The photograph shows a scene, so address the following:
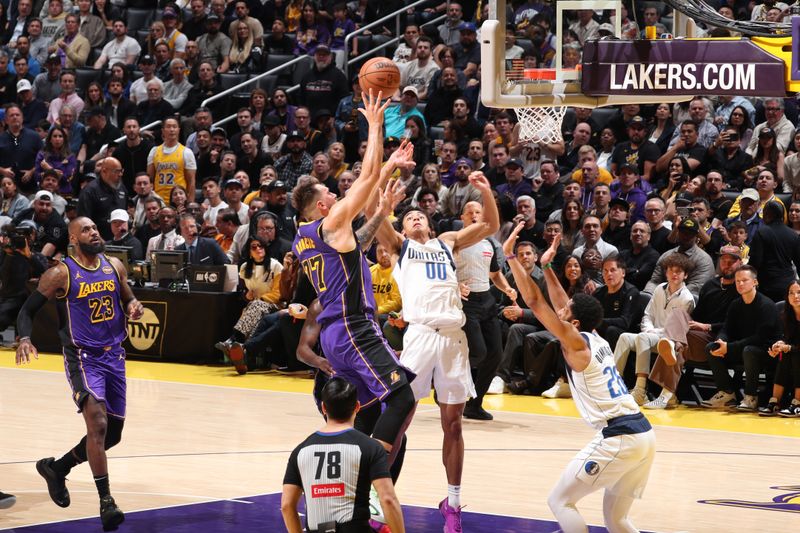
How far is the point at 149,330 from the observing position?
15.6 m

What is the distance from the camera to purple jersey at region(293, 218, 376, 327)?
721 cm

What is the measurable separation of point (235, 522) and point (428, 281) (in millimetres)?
2208

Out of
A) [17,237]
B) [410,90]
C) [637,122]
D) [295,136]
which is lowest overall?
[17,237]

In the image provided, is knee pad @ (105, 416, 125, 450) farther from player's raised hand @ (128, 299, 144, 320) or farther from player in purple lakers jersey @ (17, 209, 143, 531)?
player's raised hand @ (128, 299, 144, 320)

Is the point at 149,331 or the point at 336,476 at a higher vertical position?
the point at 336,476

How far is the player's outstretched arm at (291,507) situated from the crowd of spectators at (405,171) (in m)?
5.42

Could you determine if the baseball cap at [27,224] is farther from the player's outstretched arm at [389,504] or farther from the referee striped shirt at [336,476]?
the player's outstretched arm at [389,504]

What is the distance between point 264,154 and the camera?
17844 mm

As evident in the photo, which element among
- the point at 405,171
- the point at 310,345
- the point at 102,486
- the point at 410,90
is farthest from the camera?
the point at 410,90

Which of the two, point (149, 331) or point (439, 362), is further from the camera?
point (149, 331)

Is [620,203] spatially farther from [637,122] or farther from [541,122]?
[541,122]

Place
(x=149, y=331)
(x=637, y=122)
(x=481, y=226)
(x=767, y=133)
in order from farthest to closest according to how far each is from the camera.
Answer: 1. (x=149, y=331)
2. (x=637, y=122)
3. (x=767, y=133)
4. (x=481, y=226)

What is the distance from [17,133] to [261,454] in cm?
1080

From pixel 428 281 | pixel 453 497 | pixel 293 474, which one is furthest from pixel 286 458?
pixel 293 474
